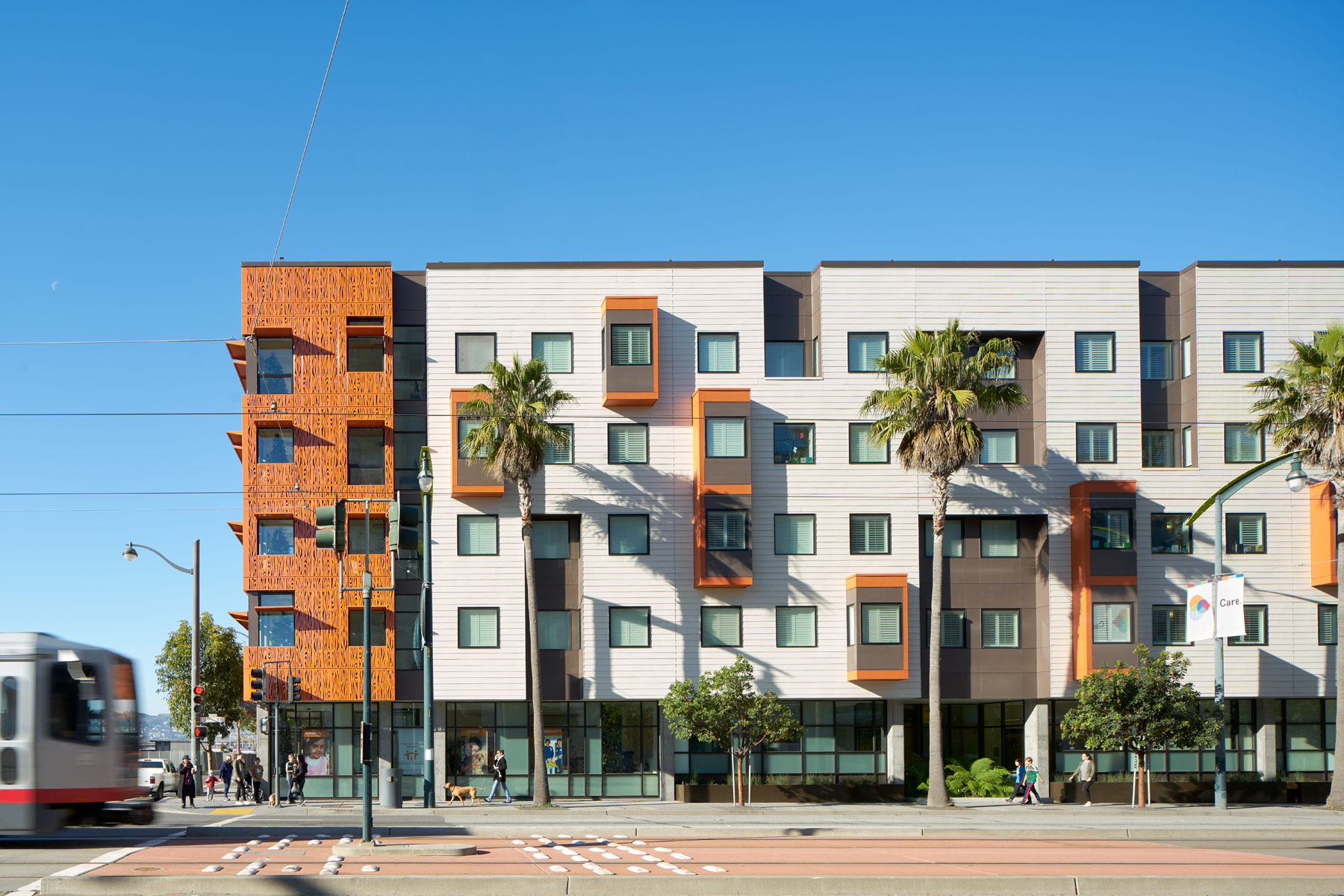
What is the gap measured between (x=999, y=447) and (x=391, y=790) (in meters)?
22.7

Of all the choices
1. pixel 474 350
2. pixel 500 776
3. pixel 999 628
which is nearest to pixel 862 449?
pixel 999 628

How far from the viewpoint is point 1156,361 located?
4675 centimetres

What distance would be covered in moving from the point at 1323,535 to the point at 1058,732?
10804mm

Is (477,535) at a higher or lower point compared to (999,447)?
lower

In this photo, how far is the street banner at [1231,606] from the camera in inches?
1534

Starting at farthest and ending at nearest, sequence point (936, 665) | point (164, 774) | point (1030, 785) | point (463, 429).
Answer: point (164, 774), point (463, 429), point (1030, 785), point (936, 665)

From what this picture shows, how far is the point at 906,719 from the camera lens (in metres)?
48.9

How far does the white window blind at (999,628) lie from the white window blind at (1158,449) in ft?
23.0

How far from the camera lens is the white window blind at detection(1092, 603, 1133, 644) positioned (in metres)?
43.7

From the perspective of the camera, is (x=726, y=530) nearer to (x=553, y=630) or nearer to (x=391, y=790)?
(x=553, y=630)

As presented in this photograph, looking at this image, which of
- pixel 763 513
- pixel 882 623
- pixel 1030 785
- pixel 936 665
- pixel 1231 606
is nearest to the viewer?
pixel 1231 606

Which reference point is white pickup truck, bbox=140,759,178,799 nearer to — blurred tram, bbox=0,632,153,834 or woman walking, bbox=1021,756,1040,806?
blurred tram, bbox=0,632,153,834

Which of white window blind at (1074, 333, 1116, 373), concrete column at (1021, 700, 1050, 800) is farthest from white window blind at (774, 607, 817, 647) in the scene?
white window blind at (1074, 333, 1116, 373)

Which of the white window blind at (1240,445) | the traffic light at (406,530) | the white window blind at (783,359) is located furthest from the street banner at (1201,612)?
the traffic light at (406,530)
